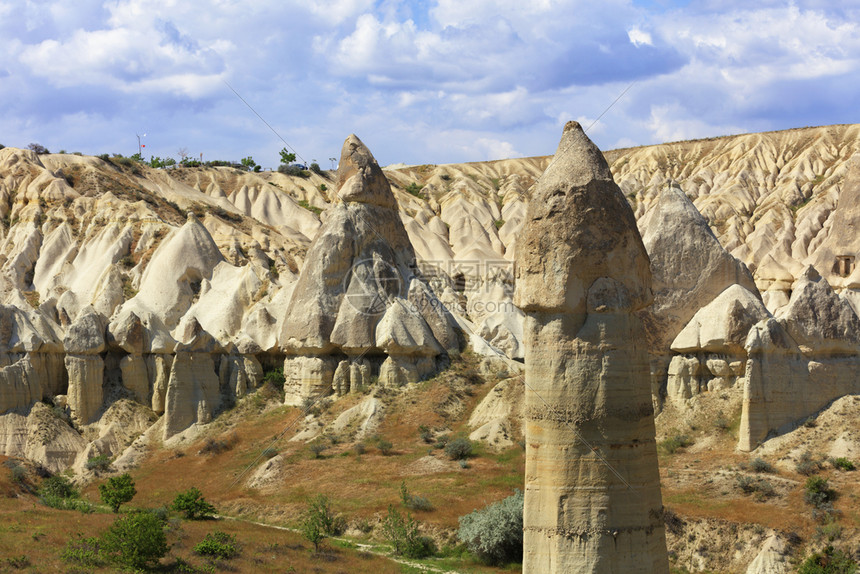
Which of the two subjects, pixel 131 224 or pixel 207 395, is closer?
pixel 207 395

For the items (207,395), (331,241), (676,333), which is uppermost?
(331,241)

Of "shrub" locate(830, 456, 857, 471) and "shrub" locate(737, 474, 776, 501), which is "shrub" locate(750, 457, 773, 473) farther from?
"shrub" locate(830, 456, 857, 471)

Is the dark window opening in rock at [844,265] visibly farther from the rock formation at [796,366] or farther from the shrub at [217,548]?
the shrub at [217,548]

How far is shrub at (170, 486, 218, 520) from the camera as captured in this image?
87.1 feet

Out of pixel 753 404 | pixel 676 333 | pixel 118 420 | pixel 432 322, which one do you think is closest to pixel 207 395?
pixel 118 420

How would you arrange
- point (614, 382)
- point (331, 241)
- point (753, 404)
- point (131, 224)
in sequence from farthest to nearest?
point (131, 224), point (331, 241), point (753, 404), point (614, 382)

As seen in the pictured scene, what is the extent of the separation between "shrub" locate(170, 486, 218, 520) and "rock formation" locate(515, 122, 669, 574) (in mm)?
16066

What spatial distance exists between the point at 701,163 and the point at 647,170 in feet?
21.0

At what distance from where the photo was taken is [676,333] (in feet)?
97.3

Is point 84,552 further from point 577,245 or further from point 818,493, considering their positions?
point 818,493

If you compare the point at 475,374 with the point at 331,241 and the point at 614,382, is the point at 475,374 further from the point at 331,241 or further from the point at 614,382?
the point at 614,382

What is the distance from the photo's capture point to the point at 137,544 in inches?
783

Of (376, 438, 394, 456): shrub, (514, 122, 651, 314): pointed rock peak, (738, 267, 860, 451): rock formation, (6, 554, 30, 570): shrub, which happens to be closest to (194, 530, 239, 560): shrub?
(6, 554, 30, 570): shrub

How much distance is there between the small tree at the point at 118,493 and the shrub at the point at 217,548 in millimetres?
6164
